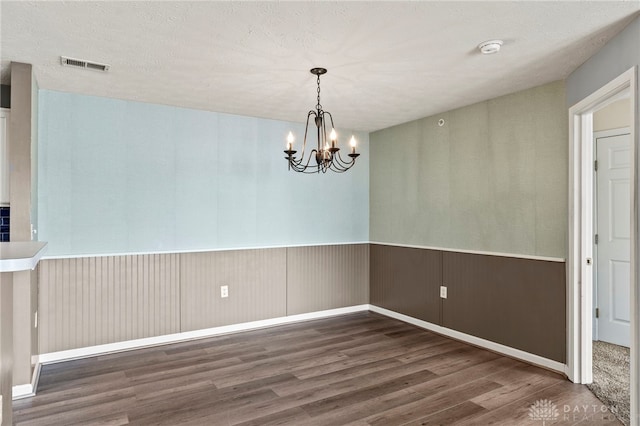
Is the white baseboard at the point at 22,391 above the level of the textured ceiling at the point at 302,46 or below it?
below

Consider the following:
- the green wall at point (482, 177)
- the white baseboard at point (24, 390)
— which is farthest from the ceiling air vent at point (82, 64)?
the green wall at point (482, 177)

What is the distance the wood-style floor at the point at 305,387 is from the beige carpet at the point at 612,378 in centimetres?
9

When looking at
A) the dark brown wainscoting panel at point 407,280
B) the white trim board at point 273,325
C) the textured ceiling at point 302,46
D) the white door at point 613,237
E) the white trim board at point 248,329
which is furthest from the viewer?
the dark brown wainscoting panel at point 407,280

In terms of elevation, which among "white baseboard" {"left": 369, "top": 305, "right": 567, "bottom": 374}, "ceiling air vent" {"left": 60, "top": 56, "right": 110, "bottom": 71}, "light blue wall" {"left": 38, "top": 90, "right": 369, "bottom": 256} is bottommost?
"white baseboard" {"left": 369, "top": 305, "right": 567, "bottom": 374}

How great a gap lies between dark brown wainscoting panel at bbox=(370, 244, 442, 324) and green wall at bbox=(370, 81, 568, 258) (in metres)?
0.16

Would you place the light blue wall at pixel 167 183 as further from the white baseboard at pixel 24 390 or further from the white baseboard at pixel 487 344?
the white baseboard at pixel 487 344

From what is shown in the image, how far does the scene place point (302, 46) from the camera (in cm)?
264

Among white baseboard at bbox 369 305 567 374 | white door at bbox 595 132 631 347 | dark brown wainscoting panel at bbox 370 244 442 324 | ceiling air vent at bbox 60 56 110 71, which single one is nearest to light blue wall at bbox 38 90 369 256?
dark brown wainscoting panel at bbox 370 244 442 324

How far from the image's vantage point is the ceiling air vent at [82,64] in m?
2.90

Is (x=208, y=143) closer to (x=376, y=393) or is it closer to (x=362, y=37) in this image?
(x=362, y=37)

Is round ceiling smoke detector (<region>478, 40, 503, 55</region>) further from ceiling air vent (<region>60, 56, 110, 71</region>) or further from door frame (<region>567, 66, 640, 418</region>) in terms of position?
ceiling air vent (<region>60, 56, 110, 71</region>)

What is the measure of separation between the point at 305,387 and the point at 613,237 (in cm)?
329

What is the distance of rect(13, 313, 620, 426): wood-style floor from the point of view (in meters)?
2.60

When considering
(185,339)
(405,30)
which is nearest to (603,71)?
(405,30)
